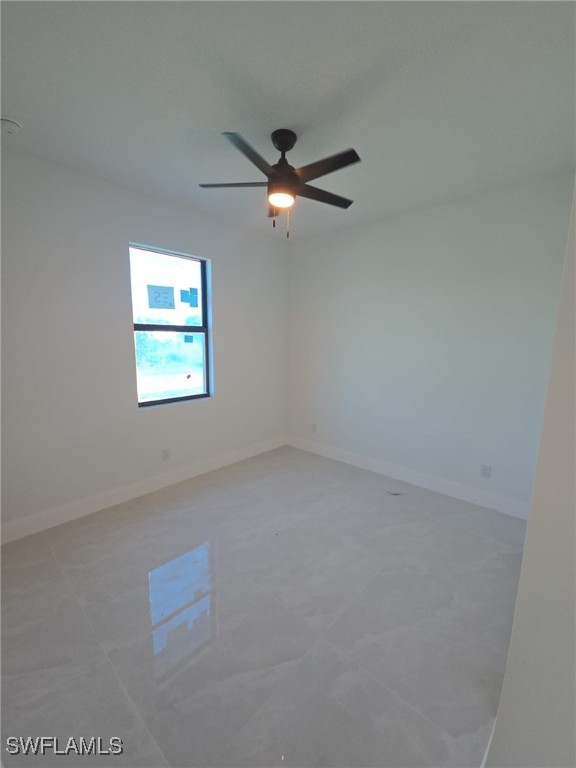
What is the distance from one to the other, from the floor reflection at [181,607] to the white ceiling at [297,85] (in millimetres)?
2707

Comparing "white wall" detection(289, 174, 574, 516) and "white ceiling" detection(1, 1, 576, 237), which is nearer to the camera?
"white ceiling" detection(1, 1, 576, 237)

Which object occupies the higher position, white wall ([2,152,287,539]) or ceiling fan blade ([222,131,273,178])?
ceiling fan blade ([222,131,273,178])

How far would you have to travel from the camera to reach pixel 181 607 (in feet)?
5.76

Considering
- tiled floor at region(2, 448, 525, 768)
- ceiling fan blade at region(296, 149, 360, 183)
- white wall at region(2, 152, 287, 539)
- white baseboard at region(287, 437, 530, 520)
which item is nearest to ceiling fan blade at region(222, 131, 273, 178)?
ceiling fan blade at region(296, 149, 360, 183)

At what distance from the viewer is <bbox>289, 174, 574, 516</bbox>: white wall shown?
2.59 meters

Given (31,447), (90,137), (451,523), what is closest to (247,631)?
(451,523)

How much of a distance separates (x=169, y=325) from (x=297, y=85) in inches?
87.0

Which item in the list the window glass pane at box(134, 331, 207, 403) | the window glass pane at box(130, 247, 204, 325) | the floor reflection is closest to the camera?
the floor reflection

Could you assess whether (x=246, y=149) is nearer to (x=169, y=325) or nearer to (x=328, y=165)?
(x=328, y=165)

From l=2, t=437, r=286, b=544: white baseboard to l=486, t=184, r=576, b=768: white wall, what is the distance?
290 cm

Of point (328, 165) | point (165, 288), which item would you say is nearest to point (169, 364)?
point (165, 288)

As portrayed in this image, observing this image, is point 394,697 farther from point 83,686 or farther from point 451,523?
point 451,523

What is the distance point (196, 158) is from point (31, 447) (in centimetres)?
240

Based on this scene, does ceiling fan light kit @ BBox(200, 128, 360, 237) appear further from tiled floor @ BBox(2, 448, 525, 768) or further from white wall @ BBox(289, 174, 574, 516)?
tiled floor @ BBox(2, 448, 525, 768)
